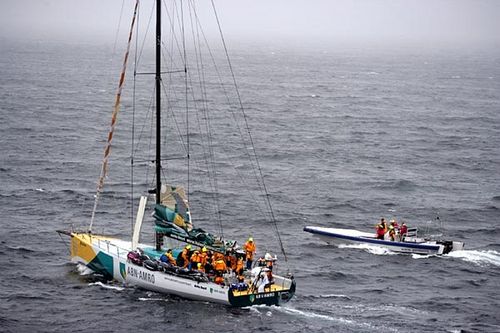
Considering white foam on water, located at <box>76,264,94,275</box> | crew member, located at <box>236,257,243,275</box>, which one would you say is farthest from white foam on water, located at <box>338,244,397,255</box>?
white foam on water, located at <box>76,264,94,275</box>

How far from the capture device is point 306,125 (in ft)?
383

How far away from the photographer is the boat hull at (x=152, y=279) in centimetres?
4531

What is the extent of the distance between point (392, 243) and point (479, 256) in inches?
222

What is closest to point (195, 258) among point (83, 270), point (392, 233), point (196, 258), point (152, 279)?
point (196, 258)

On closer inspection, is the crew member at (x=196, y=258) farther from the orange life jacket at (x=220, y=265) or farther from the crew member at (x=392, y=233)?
the crew member at (x=392, y=233)

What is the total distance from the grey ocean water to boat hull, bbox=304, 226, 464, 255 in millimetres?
659

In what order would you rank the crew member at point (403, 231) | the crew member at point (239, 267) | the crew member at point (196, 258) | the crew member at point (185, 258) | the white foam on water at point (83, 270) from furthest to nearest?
the crew member at point (403, 231) < the white foam on water at point (83, 270) < the crew member at point (185, 258) < the crew member at point (196, 258) < the crew member at point (239, 267)

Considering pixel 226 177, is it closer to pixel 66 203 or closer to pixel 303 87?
pixel 66 203

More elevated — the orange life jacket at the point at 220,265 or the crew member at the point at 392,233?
the orange life jacket at the point at 220,265

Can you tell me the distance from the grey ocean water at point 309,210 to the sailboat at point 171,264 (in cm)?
75

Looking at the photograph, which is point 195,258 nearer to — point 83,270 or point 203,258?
point 203,258

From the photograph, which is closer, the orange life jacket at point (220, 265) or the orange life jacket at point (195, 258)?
the orange life jacket at point (220, 265)

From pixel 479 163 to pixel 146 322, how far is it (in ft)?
182

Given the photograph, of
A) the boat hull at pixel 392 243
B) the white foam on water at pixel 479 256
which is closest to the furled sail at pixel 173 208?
the boat hull at pixel 392 243
